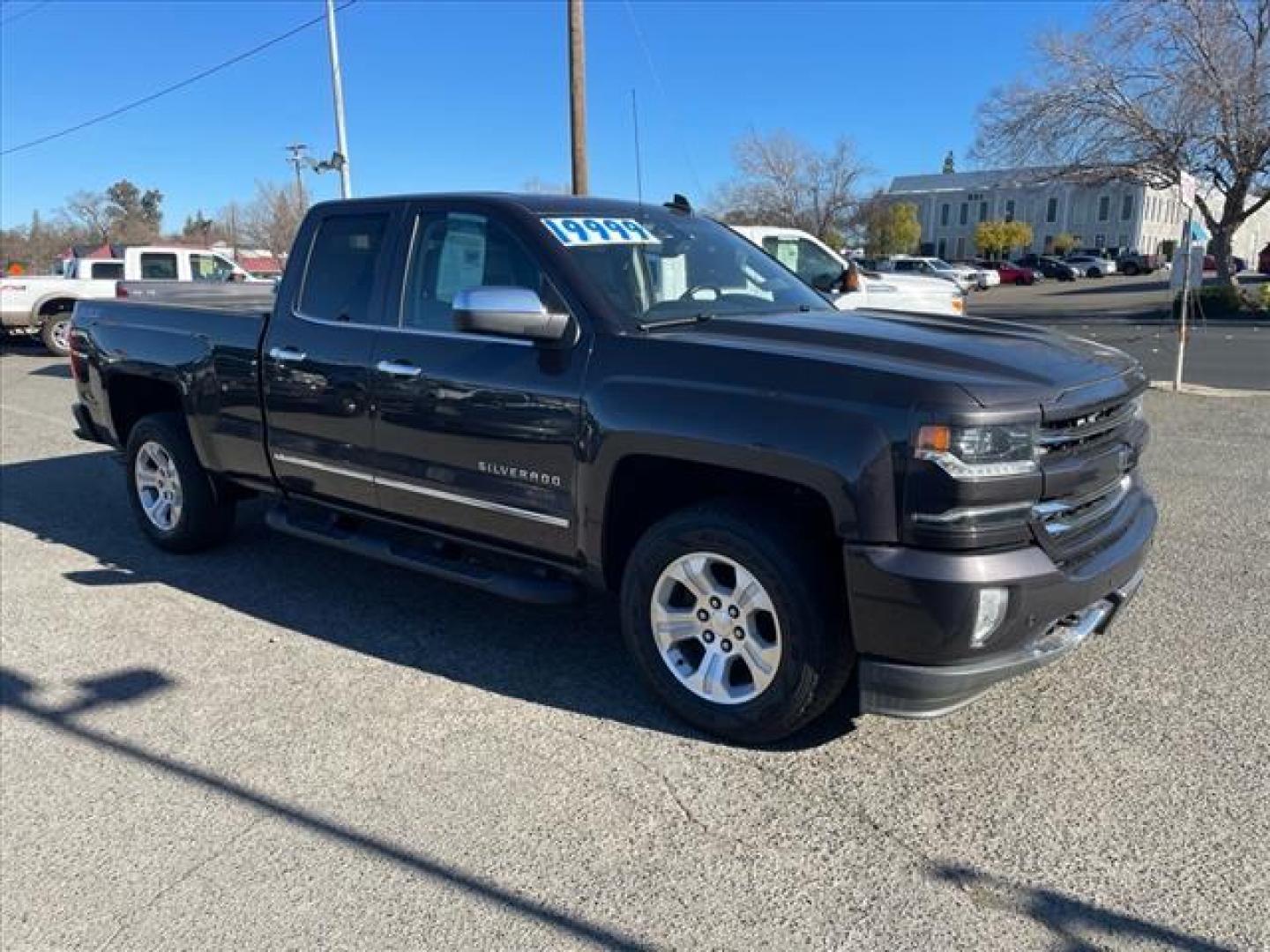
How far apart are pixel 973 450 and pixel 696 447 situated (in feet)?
2.85

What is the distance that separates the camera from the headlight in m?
2.81

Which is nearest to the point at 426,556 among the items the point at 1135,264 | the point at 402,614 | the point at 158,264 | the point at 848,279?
the point at 402,614

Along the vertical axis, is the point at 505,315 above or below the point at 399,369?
above

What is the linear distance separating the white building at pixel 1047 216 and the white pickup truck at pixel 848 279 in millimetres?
78192

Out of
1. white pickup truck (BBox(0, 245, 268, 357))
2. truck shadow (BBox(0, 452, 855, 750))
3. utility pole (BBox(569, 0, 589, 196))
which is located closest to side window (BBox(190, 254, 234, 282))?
white pickup truck (BBox(0, 245, 268, 357))

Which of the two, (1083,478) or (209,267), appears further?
(209,267)

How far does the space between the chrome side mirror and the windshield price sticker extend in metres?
0.45

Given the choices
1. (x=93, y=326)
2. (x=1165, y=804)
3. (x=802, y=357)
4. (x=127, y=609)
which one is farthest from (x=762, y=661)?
(x=93, y=326)

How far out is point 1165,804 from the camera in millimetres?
2992

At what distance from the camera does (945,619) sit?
2863 mm

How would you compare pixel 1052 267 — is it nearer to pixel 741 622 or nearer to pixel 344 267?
pixel 344 267

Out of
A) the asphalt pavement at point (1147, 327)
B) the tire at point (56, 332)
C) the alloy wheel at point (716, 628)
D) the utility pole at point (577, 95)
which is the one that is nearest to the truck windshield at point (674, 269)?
the alloy wheel at point (716, 628)

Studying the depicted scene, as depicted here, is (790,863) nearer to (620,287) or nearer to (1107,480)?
(1107,480)

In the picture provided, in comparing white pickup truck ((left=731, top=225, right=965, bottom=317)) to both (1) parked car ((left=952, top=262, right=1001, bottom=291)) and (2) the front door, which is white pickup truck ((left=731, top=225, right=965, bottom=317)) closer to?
(2) the front door
